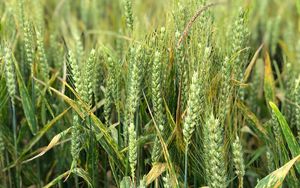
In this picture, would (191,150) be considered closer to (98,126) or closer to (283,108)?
(98,126)

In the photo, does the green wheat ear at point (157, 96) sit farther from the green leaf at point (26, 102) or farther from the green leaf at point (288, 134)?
the green leaf at point (26, 102)

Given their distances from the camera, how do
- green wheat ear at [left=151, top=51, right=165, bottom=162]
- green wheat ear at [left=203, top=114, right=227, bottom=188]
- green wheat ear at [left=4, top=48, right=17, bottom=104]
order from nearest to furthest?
1. green wheat ear at [left=203, top=114, right=227, bottom=188]
2. green wheat ear at [left=151, top=51, right=165, bottom=162]
3. green wheat ear at [left=4, top=48, right=17, bottom=104]

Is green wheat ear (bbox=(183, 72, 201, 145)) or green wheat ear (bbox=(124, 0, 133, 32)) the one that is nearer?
green wheat ear (bbox=(183, 72, 201, 145))

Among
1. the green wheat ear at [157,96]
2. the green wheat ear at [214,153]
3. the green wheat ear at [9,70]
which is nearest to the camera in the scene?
the green wheat ear at [214,153]

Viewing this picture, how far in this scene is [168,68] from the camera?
135cm

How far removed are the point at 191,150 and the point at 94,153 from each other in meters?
0.24

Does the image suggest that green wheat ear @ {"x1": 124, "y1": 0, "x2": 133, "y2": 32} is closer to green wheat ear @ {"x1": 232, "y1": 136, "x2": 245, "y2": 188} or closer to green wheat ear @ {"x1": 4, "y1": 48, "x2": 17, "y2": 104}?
green wheat ear @ {"x1": 4, "y1": 48, "x2": 17, "y2": 104}

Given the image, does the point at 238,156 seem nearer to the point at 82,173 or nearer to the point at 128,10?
the point at 82,173

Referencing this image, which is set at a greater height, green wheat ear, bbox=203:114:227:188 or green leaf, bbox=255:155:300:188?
green wheat ear, bbox=203:114:227:188

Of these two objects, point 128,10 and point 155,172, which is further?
point 128,10

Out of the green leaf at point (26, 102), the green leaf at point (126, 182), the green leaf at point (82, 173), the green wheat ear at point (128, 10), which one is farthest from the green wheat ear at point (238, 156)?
the green leaf at point (26, 102)

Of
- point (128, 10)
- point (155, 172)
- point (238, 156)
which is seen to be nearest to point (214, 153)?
point (238, 156)

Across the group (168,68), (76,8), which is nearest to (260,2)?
(76,8)

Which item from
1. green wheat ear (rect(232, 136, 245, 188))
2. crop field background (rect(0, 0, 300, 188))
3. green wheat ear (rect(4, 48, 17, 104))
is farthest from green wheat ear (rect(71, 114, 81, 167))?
green wheat ear (rect(232, 136, 245, 188))
